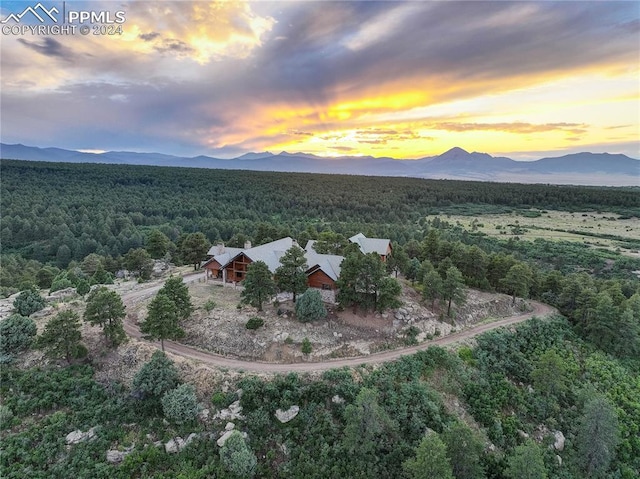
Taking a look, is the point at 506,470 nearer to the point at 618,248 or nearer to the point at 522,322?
the point at 522,322

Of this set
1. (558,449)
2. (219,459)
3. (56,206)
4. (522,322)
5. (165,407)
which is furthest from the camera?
(56,206)

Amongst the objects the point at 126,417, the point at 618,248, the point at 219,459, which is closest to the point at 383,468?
the point at 219,459

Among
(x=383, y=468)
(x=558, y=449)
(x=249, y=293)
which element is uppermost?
(x=249, y=293)

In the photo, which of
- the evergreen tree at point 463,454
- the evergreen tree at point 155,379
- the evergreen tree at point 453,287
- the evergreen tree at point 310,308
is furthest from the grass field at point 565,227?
the evergreen tree at point 155,379

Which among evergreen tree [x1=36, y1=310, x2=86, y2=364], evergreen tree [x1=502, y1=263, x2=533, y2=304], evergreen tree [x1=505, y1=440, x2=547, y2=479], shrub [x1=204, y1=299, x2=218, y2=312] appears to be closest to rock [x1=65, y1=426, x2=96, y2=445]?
evergreen tree [x1=36, y1=310, x2=86, y2=364]

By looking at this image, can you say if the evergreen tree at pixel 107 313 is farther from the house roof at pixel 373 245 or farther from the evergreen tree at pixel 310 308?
the house roof at pixel 373 245
